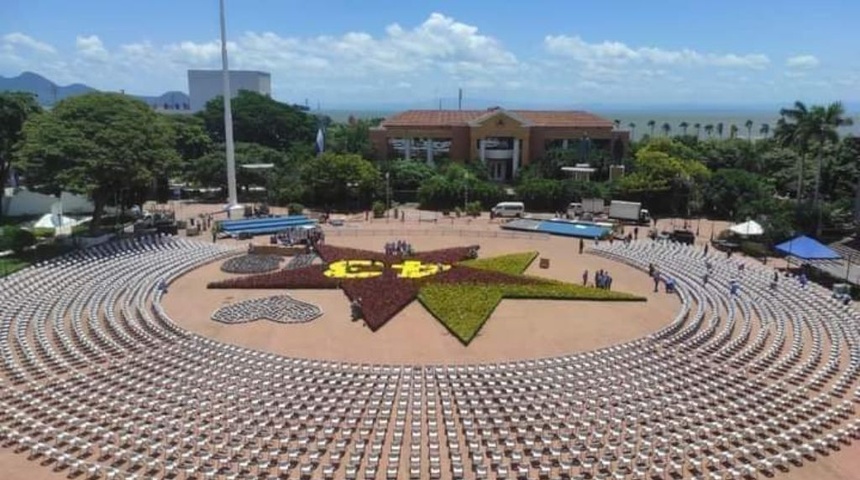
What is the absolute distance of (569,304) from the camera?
3688 cm

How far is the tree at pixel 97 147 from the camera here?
4475cm

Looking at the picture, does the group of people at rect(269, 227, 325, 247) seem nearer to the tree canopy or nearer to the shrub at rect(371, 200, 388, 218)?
the shrub at rect(371, 200, 388, 218)

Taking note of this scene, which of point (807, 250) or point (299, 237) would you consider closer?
point (807, 250)

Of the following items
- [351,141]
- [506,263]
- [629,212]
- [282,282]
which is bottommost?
[282,282]

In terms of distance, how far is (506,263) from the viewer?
4425cm

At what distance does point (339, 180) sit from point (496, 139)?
25314 millimetres

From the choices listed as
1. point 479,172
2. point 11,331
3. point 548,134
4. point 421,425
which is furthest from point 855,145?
point 11,331

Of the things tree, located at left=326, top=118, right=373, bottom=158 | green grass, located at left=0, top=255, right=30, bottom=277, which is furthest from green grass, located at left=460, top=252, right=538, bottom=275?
tree, located at left=326, top=118, right=373, bottom=158

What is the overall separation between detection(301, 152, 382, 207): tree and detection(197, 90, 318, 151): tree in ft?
143

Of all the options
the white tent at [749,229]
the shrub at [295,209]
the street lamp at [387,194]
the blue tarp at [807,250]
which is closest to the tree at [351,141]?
the street lamp at [387,194]

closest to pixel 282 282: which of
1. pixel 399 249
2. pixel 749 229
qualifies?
pixel 399 249

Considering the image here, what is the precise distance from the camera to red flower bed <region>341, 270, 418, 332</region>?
33500mm

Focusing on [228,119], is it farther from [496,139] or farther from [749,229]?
[749,229]

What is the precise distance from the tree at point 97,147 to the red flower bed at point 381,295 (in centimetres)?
1992
